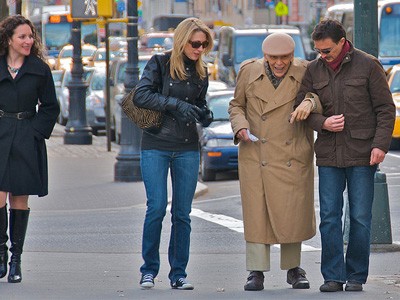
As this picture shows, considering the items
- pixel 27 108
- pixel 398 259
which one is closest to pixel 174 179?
pixel 27 108

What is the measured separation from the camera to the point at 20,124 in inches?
363

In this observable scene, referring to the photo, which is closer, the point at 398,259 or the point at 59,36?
the point at 398,259

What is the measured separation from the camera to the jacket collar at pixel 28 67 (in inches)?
363

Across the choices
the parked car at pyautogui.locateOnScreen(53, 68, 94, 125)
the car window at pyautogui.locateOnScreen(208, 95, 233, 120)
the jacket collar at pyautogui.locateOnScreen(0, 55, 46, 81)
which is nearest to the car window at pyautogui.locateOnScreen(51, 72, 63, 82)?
the parked car at pyautogui.locateOnScreen(53, 68, 94, 125)

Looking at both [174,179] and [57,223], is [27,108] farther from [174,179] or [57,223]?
[57,223]

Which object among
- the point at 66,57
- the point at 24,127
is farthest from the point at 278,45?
the point at 66,57

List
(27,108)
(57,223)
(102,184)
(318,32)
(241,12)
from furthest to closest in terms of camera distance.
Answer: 1. (241,12)
2. (102,184)
3. (57,223)
4. (27,108)
5. (318,32)

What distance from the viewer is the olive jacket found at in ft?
28.5

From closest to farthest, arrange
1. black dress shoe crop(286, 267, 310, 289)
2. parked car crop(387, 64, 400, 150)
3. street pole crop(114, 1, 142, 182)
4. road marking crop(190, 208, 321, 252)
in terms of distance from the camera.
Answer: black dress shoe crop(286, 267, 310, 289) → road marking crop(190, 208, 321, 252) → street pole crop(114, 1, 142, 182) → parked car crop(387, 64, 400, 150)

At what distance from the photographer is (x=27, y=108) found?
365 inches

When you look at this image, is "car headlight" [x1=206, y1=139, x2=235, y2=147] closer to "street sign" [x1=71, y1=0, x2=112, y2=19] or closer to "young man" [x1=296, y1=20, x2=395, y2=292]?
"street sign" [x1=71, y1=0, x2=112, y2=19]

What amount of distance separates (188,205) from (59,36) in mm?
54987

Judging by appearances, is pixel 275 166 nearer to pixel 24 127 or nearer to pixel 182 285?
pixel 182 285

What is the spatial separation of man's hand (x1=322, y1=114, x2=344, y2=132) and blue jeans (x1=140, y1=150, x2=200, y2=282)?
94 cm
